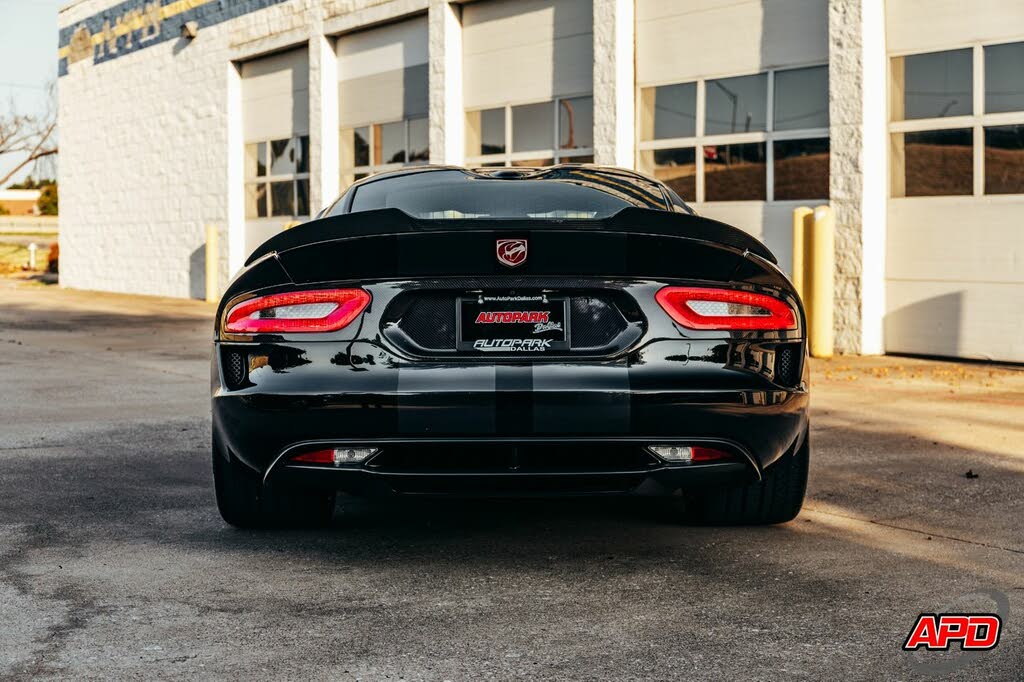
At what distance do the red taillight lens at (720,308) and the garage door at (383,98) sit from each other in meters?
15.4

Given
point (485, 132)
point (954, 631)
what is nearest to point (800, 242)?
point (485, 132)

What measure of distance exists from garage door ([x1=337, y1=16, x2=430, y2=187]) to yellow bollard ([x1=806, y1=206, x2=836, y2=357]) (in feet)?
25.7

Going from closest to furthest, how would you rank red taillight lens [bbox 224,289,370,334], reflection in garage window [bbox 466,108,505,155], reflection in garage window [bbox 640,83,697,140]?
red taillight lens [bbox 224,289,370,334]
reflection in garage window [bbox 640,83,697,140]
reflection in garage window [bbox 466,108,505,155]

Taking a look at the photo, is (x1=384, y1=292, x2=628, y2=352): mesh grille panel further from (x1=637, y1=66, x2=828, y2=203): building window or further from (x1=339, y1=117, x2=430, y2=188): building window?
(x1=339, y1=117, x2=430, y2=188): building window

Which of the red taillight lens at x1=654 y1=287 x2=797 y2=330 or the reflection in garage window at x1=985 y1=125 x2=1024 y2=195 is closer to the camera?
the red taillight lens at x1=654 y1=287 x2=797 y2=330

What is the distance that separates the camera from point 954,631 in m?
3.71

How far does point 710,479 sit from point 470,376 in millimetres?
859

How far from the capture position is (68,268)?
31953mm

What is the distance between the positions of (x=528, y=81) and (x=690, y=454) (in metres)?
13.9

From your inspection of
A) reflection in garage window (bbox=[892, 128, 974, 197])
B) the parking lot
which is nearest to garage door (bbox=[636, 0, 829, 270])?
reflection in garage window (bbox=[892, 128, 974, 197])

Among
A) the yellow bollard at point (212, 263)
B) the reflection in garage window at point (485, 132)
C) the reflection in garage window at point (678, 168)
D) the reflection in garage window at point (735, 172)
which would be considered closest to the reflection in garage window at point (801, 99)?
the reflection in garage window at point (735, 172)

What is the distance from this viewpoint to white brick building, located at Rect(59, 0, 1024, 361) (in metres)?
12.5

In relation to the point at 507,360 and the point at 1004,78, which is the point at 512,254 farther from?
the point at 1004,78

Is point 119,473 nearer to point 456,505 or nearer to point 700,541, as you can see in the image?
point 456,505
